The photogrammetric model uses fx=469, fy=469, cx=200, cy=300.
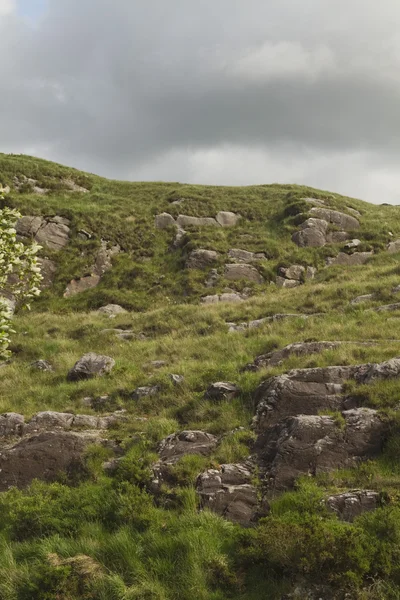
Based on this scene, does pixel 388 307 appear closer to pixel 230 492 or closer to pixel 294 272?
pixel 230 492

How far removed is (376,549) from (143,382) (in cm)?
931

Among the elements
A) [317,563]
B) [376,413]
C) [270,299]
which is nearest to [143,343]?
[270,299]

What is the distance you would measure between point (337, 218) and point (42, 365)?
31572mm

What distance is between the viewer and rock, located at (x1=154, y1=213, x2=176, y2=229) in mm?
41331

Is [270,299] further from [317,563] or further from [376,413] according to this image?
[317,563]

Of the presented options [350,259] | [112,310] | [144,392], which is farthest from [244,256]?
[144,392]

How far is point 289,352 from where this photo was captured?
14844 millimetres

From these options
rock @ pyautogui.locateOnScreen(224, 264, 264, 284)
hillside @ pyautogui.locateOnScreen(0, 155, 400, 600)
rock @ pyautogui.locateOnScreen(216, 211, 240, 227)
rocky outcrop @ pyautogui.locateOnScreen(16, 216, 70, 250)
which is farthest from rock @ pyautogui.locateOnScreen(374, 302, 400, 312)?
rocky outcrop @ pyautogui.locateOnScreen(16, 216, 70, 250)

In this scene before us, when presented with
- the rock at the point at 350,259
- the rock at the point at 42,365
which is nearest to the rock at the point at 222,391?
the rock at the point at 42,365

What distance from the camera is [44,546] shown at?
7.93 meters

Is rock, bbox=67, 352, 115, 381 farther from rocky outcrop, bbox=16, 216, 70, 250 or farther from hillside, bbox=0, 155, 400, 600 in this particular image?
rocky outcrop, bbox=16, 216, 70, 250

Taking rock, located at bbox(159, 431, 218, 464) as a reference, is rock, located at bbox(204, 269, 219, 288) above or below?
above

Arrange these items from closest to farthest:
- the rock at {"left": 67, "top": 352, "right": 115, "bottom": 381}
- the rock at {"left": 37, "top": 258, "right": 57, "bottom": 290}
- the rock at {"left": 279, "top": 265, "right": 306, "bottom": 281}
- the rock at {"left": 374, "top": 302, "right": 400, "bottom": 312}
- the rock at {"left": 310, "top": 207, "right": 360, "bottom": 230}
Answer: the rock at {"left": 67, "top": 352, "right": 115, "bottom": 381}
the rock at {"left": 374, "top": 302, "right": 400, "bottom": 312}
the rock at {"left": 37, "top": 258, "right": 57, "bottom": 290}
the rock at {"left": 279, "top": 265, "right": 306, "bottom": 281}
the rock at {"left": 310, "top": 207, "right": 360, "bottom": 230}

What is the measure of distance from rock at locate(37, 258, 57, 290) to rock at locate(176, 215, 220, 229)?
12.3m
